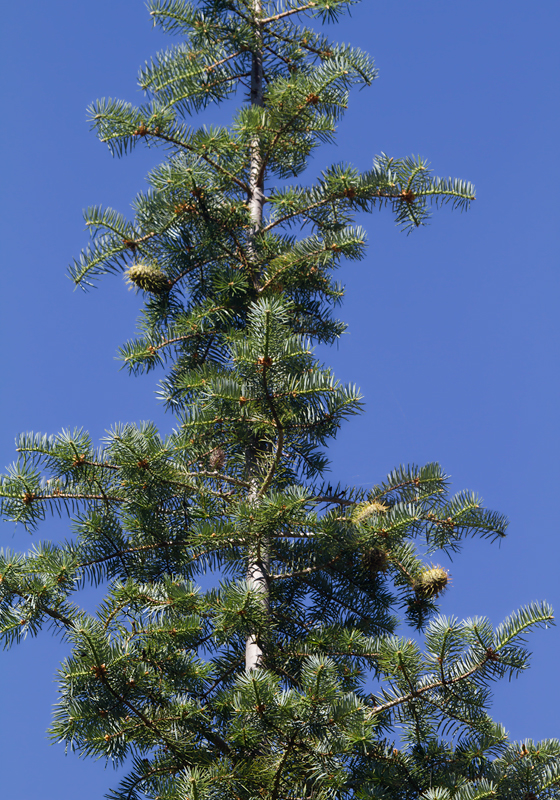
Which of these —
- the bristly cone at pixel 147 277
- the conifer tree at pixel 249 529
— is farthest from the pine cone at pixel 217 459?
the bristly cone at pixel 147 277

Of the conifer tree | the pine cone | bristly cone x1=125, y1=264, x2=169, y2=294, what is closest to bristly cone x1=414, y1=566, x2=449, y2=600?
the conifer tree

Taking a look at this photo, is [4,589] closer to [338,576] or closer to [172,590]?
[172,590]

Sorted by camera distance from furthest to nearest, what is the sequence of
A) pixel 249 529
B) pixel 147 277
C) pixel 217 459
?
1. pixel 147 277
2. pixel 217 459
3. pixel 249 529

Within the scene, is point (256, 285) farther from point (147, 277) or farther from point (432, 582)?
point (432, 582)

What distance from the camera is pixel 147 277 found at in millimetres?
5359

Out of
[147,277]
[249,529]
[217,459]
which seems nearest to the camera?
[249,529]

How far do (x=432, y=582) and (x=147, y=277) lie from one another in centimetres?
265

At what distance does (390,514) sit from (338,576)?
0.67 m

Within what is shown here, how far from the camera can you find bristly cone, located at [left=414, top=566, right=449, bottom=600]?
4.40 m

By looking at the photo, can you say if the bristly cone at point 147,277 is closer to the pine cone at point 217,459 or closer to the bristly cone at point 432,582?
the pine cone at point 217,459

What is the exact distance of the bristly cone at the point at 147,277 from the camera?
17.5 ft

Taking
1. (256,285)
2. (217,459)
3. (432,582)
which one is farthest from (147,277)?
(432,582)

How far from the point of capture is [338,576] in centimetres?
467

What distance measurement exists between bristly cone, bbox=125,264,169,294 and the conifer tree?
0.02 m
